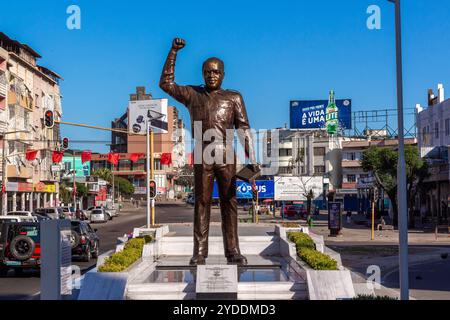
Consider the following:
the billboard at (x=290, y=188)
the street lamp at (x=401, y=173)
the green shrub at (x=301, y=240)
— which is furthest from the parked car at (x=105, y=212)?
the street lamp at (x=401, y=173)

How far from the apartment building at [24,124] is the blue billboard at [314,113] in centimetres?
2201

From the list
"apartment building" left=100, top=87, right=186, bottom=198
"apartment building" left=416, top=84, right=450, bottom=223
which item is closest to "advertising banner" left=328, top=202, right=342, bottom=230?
"apartment building" left=416, top=84, right=450, bottom=223

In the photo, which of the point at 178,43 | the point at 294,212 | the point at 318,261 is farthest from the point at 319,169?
A: the point at 318,261

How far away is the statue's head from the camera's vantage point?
44.8 ft

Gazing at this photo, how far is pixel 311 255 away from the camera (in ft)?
44.0

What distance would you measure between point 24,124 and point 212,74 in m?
44.7

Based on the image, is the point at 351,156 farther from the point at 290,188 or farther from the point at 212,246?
the point at 212,246

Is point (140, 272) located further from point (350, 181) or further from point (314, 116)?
point (350, 181)

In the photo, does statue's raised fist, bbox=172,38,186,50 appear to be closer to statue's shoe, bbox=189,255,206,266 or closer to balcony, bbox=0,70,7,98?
statue's shoe, bbox=189,255,206,266

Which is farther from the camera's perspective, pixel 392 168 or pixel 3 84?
pixel 3 84

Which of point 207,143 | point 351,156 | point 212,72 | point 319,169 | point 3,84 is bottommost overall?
point 207,143

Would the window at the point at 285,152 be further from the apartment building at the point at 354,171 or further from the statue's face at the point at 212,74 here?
the statue's face at the point at 212,74

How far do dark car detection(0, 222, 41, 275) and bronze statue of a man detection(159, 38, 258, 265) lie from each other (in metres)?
7.61
